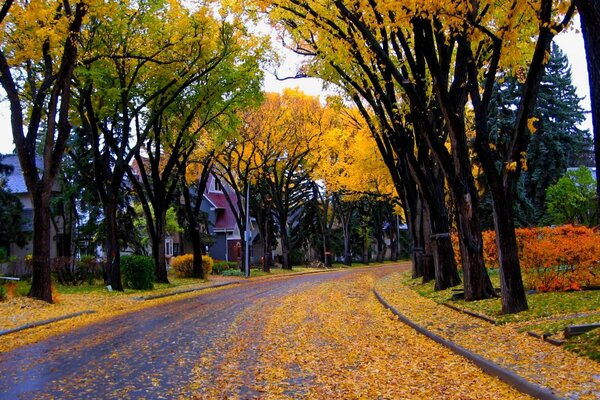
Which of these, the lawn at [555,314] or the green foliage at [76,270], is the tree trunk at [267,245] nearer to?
the green foliage at [76,270]

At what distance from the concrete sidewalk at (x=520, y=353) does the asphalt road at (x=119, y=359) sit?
341 cm

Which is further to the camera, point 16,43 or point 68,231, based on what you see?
point 68,231

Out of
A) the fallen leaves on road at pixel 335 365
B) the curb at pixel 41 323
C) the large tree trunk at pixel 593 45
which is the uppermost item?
the large tree trunk at pixel 593 45

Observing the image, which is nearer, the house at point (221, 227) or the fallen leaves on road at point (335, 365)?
the fallen leaves on road at point (335, 365)

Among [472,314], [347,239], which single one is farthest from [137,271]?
[347,239]

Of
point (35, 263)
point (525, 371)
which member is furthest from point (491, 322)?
point (35, 263)

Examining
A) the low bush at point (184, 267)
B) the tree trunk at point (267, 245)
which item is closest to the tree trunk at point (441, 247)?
the low bush at point (184, 267)

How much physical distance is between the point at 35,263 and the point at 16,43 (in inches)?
254

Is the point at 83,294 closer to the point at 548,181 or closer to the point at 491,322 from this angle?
the point at 491,322

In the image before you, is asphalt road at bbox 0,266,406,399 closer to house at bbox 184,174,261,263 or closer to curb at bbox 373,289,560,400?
curb at bbox 373,289,560,400

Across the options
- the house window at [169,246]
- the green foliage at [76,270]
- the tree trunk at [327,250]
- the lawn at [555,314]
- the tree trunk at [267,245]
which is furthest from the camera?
the tree trunk at [327,250]

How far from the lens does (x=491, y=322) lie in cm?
1109

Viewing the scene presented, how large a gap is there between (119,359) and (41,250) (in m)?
10.2

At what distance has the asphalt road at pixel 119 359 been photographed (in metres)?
7.08
